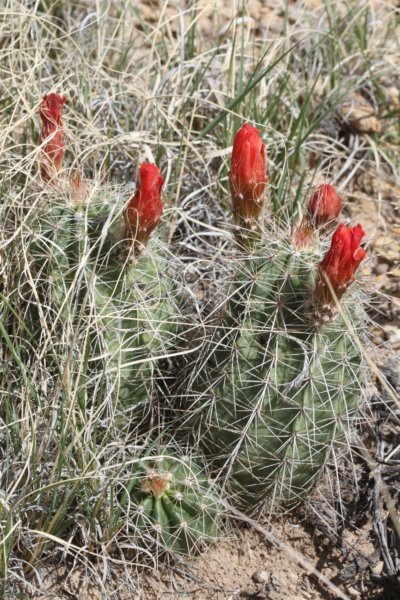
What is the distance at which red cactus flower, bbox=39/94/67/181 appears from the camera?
92.6 inches

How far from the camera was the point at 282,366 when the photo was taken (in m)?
2.16

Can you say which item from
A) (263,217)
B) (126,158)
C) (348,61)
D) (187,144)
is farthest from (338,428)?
(348,61)

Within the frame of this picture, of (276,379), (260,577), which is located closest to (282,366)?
(276,379)

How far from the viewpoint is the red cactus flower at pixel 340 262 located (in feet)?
6.37

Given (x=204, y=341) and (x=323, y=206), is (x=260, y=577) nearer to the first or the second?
(x=204, y=341)

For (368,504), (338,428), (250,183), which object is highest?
(250,183)

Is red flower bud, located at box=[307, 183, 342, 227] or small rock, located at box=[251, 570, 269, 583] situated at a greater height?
red flower bud, located at box=[307, 183, 342, 227]

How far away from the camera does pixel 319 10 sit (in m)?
3.94

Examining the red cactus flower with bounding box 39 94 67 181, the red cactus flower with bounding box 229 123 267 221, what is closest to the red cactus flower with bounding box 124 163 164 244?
the red cactus flower with bounding box 229 123 267 221

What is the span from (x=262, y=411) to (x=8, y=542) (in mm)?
671

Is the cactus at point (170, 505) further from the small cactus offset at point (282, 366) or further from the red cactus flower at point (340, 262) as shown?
the red cactus flower at point (340, 262)

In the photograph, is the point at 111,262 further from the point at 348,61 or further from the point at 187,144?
the point at 348,61

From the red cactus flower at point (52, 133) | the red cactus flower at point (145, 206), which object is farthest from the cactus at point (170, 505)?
the red cactus flower at point (52, 133)

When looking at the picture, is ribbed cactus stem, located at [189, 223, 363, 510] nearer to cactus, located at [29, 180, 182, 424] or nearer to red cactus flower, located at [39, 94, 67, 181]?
cactus, located at [29, 180, 182, 424]
